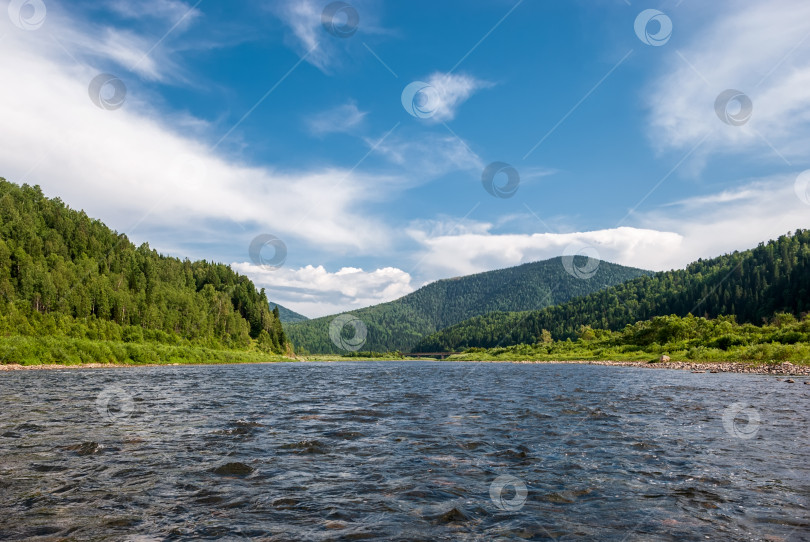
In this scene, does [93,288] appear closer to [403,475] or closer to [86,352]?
[86,352]

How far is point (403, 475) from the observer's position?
11.9 metres

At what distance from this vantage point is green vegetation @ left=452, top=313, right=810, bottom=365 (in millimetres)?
64913

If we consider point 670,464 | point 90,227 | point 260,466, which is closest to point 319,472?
point 260,466

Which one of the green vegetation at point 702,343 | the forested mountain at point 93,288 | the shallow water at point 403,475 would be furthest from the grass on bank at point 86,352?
the green vegetation at point 702,343

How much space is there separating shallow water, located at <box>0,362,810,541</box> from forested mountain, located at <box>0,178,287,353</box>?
82.3 m

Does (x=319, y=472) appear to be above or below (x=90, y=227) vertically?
below

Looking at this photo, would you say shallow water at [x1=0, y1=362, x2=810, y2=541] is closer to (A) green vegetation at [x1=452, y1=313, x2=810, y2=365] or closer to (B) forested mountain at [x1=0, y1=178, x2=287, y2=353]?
(A) green vegetation at [x1=452, y1=313, x2=810, y2=365]

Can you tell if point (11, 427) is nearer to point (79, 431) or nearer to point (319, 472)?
point (79, 431)

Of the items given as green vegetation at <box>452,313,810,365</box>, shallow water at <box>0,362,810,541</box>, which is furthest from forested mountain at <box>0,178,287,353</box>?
green vegetation at <box>452,313,810,365</box>

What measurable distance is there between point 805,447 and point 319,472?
15.5m

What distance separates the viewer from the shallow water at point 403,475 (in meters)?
8.31

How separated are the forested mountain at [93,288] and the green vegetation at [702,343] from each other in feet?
369

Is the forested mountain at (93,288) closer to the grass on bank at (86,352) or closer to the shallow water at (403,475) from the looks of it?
the grass on bank at (86,352)

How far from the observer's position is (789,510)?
9094 millimetres
